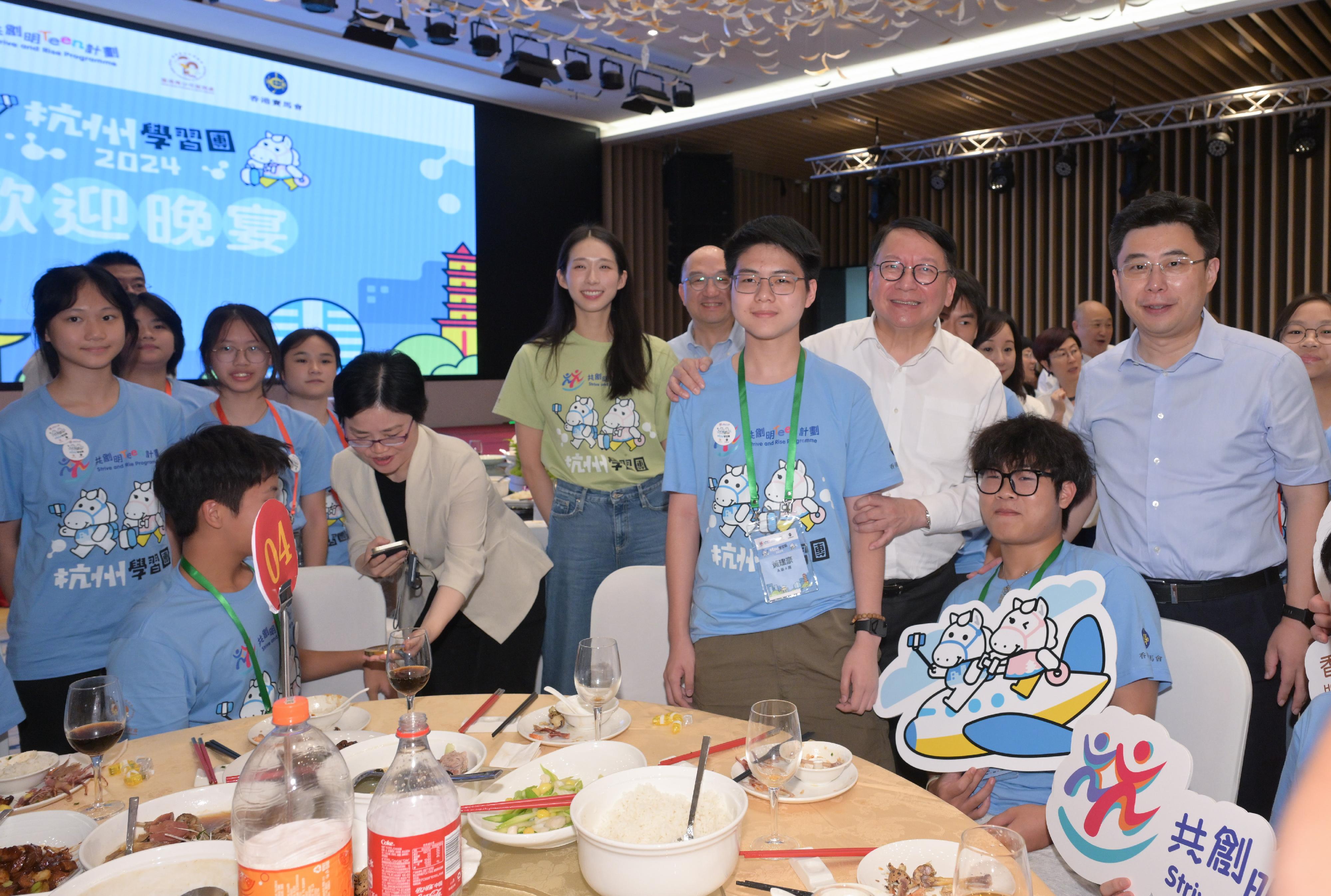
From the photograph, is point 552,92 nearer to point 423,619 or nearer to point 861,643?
point 423,619

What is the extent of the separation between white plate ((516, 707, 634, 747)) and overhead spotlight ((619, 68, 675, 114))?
668 centimetres

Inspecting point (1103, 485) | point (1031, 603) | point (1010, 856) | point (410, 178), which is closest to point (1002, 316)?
point (1103, 485)

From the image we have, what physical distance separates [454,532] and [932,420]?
1.34 meters

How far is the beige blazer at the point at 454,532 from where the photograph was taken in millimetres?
2533

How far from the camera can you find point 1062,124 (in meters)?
9.02

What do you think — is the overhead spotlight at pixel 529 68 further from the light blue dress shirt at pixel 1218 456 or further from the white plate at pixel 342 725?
the white plate at pixel 342 725

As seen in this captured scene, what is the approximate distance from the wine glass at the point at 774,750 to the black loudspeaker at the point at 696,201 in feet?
27.8

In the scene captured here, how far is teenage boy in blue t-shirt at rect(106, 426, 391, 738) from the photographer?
72.1 inches

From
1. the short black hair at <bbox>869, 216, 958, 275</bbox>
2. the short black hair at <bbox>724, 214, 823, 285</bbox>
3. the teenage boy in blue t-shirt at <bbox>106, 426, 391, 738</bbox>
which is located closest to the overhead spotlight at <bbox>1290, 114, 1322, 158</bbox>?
the short black hair at <bbox>869, 216, 958, 275</bbox>

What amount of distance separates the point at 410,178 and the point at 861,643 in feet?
23.6

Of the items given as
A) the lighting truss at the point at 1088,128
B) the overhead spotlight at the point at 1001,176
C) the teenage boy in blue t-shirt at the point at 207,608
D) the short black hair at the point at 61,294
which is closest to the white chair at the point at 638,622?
the teenage boy in blue t-shirt at the point at 207,608

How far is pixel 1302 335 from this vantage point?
3037mm

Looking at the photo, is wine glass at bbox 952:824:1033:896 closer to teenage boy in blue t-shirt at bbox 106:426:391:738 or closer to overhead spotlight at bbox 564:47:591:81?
teenage boy in blue t-shirt at bbox 106:426:391:738

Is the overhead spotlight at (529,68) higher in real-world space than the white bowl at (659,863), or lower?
higher
